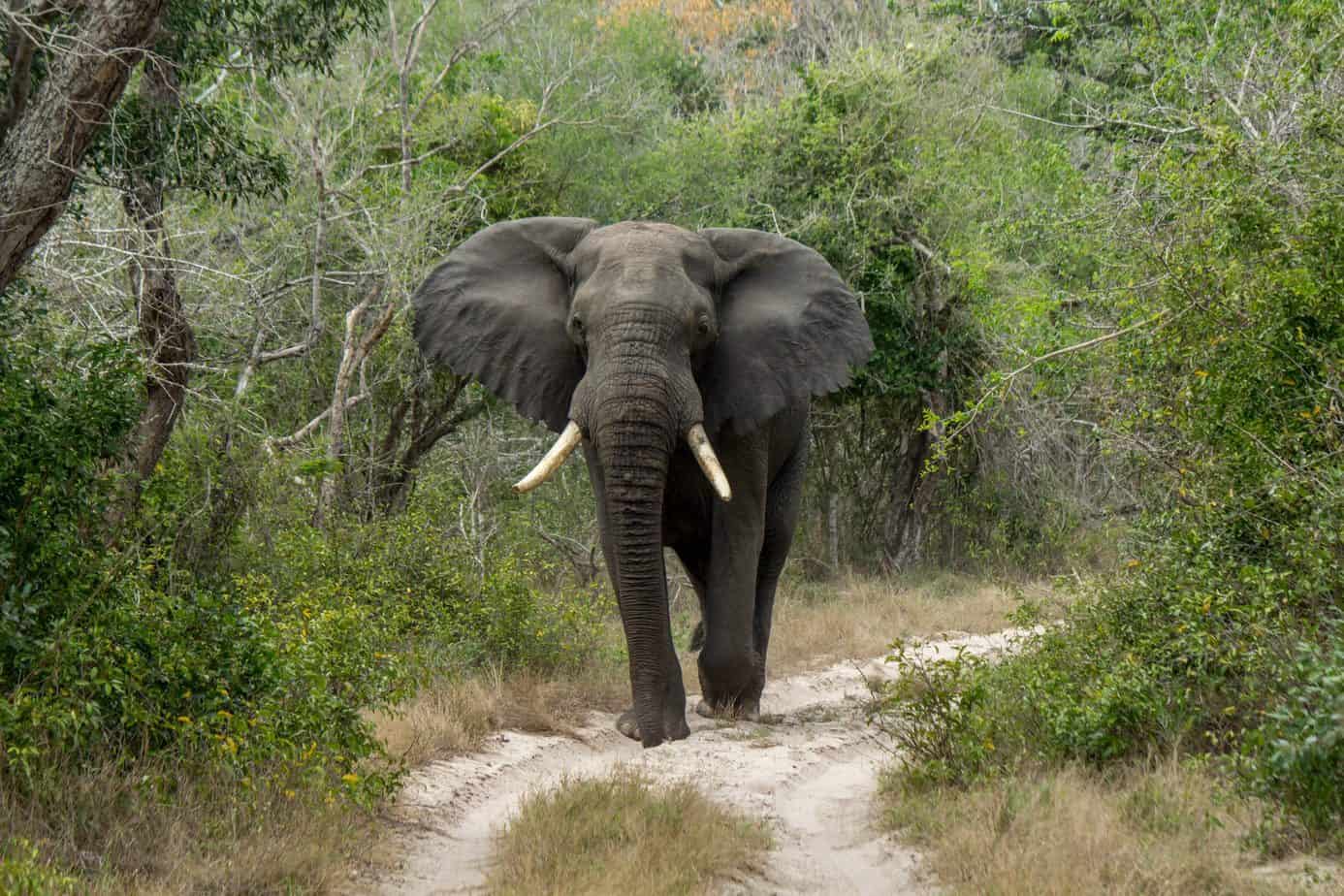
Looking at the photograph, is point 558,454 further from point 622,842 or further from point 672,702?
point 622,842

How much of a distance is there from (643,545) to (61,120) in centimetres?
410

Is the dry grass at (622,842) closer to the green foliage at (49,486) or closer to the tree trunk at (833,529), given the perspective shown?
the green foliage at (49,486)

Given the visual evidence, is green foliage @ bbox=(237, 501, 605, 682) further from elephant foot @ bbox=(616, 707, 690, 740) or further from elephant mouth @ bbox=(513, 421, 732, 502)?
elephant mouth @ bbox=(513, 421, 732, 502)

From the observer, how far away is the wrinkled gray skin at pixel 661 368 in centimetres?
882

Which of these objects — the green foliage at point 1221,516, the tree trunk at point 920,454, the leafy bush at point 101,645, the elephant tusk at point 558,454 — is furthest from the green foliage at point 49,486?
the tree trunk at point 920,454

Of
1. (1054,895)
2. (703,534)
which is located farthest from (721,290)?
(1054,895)

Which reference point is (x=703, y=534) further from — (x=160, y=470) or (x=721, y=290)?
(x=160, y=470)

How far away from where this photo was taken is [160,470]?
7.41 metres

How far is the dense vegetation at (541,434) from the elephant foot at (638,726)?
1.36 m

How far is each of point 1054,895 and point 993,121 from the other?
16.3 m

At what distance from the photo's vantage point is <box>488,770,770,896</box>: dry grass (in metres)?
5.58

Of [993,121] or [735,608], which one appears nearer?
[735,608]

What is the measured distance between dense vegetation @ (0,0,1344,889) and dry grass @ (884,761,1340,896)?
0.77 ft

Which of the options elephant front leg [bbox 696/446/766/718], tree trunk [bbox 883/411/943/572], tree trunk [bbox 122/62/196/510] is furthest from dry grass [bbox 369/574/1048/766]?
tree trunk [bbox 122/62/196/510]
